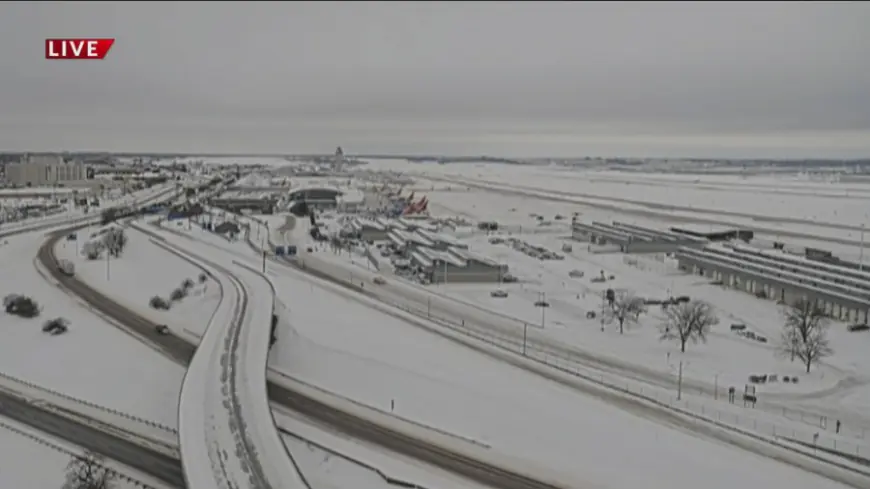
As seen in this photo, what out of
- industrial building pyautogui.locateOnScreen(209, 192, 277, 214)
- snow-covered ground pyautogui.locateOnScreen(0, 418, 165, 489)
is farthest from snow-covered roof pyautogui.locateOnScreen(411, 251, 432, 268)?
industrial building pyautogui.locateOnScreen(209, 192, 277, 214)

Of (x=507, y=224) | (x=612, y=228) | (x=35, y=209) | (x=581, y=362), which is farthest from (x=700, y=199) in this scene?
(x=581, y=362)

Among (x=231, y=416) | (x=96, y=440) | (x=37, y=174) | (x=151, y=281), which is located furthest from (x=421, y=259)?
(x=37, y=174)

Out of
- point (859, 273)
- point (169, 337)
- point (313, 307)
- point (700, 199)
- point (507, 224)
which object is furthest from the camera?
point (700, 199)

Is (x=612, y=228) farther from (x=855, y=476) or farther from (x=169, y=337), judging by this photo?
(x=855, y=476)

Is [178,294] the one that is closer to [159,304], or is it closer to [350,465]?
[159,304]

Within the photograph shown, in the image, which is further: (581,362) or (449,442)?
(581,362)

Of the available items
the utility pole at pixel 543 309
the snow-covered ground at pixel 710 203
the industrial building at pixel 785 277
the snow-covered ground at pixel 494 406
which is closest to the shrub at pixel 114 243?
the snow-covered ground at pixel 494 406
